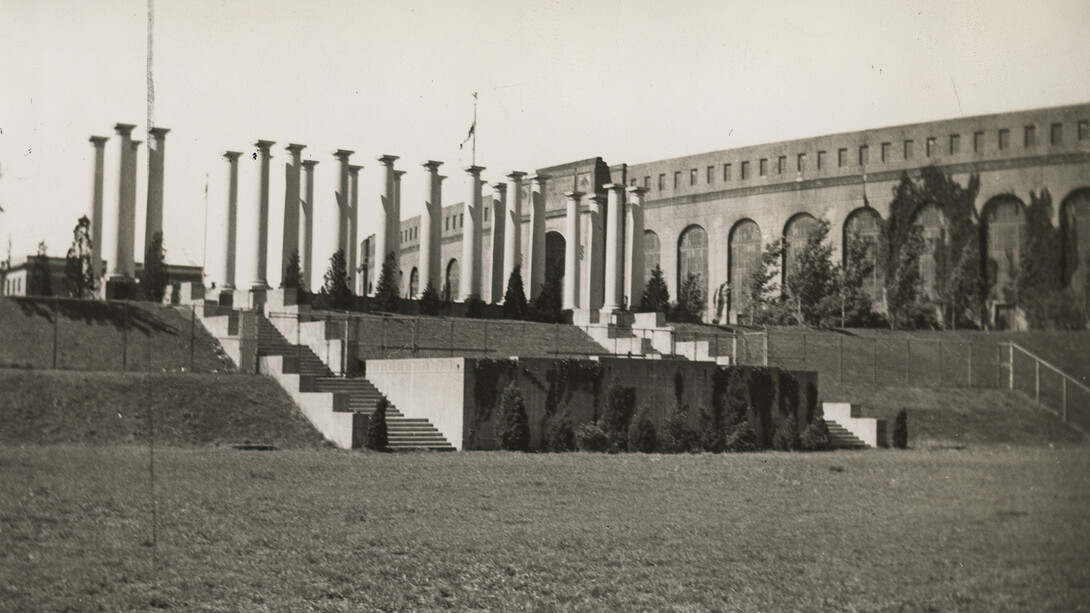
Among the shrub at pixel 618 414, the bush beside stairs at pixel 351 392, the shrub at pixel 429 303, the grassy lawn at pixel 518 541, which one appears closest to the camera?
the grassy lawn at pixel 518 541

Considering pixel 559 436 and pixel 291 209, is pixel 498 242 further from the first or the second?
pixel 559 436

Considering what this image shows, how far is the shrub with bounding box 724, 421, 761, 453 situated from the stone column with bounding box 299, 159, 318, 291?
26.2 meters

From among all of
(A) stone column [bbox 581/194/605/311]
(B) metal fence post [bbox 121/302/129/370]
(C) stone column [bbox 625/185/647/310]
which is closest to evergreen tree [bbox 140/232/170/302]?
(B) metal fence post [bbox 121/302/129/370]

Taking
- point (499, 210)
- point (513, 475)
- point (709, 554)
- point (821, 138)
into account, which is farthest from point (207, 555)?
point (821, 138)

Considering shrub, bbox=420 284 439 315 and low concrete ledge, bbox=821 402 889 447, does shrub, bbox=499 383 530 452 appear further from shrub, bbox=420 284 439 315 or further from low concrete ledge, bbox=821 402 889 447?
shrub, bbox=420 284 439 315

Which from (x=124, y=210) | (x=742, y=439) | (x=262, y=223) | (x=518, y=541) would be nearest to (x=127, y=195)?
(x=124, y=210)

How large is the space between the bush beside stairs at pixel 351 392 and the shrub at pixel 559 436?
266cm

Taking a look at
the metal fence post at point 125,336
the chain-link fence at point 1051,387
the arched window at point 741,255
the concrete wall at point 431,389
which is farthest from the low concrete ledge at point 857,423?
the arched window at point 741,255

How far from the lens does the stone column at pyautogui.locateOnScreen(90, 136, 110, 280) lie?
4594 centimetres

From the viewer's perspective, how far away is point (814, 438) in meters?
34.1

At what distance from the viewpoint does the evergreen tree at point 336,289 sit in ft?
163

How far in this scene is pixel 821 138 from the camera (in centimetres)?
7031

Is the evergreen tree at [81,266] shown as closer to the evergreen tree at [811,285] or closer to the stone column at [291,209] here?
the stone column at [291,209]

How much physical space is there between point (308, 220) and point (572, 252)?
13189 millimetres
